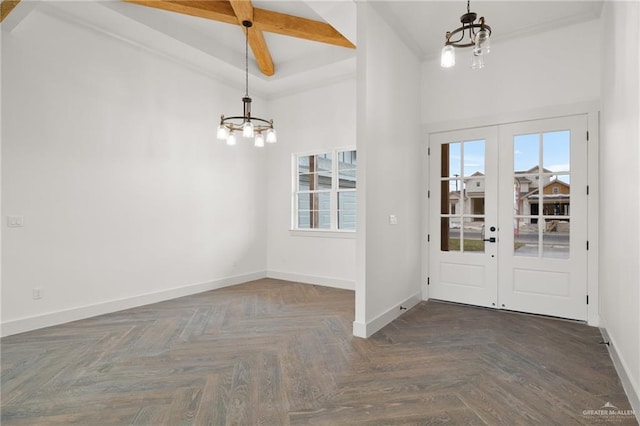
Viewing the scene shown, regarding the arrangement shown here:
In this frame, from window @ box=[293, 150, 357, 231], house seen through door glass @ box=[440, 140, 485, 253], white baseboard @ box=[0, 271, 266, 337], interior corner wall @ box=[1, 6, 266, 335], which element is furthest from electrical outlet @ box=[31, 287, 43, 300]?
house seen through door glass @ box=[440, 140, 485, 253]

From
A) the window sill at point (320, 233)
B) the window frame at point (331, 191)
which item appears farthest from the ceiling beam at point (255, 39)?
the window sill at point (320, 233)

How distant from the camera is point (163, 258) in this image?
4.93 metres

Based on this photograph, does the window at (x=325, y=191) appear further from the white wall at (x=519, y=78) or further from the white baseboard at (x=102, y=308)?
the white baseboard at (x=102, y=308)

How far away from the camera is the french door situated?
3920 millimetres

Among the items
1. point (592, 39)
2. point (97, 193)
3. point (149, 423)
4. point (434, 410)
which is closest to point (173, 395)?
point (149, 423)

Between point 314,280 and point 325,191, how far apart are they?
1.59 metres

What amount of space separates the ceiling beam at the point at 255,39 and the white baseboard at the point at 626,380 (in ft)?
15.7

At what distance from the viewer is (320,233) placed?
19.6 feet

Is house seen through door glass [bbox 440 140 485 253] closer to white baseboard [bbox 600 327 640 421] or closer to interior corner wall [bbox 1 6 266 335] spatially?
white baseboard [bbox 600 327 640 421]

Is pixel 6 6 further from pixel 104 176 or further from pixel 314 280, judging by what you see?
pixel 314 280

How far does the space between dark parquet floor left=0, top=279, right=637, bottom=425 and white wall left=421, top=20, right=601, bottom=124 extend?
8.50ft

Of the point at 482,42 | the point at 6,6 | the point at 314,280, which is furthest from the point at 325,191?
the point at 6,6

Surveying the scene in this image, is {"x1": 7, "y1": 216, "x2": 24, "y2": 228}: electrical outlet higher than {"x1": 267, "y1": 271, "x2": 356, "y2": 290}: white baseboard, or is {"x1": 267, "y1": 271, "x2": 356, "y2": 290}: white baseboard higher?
{"x1": 7, "y1": 216, "x2": 24, "y2": 228}: electrical outlet

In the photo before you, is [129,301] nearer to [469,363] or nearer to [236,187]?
[236,187]
